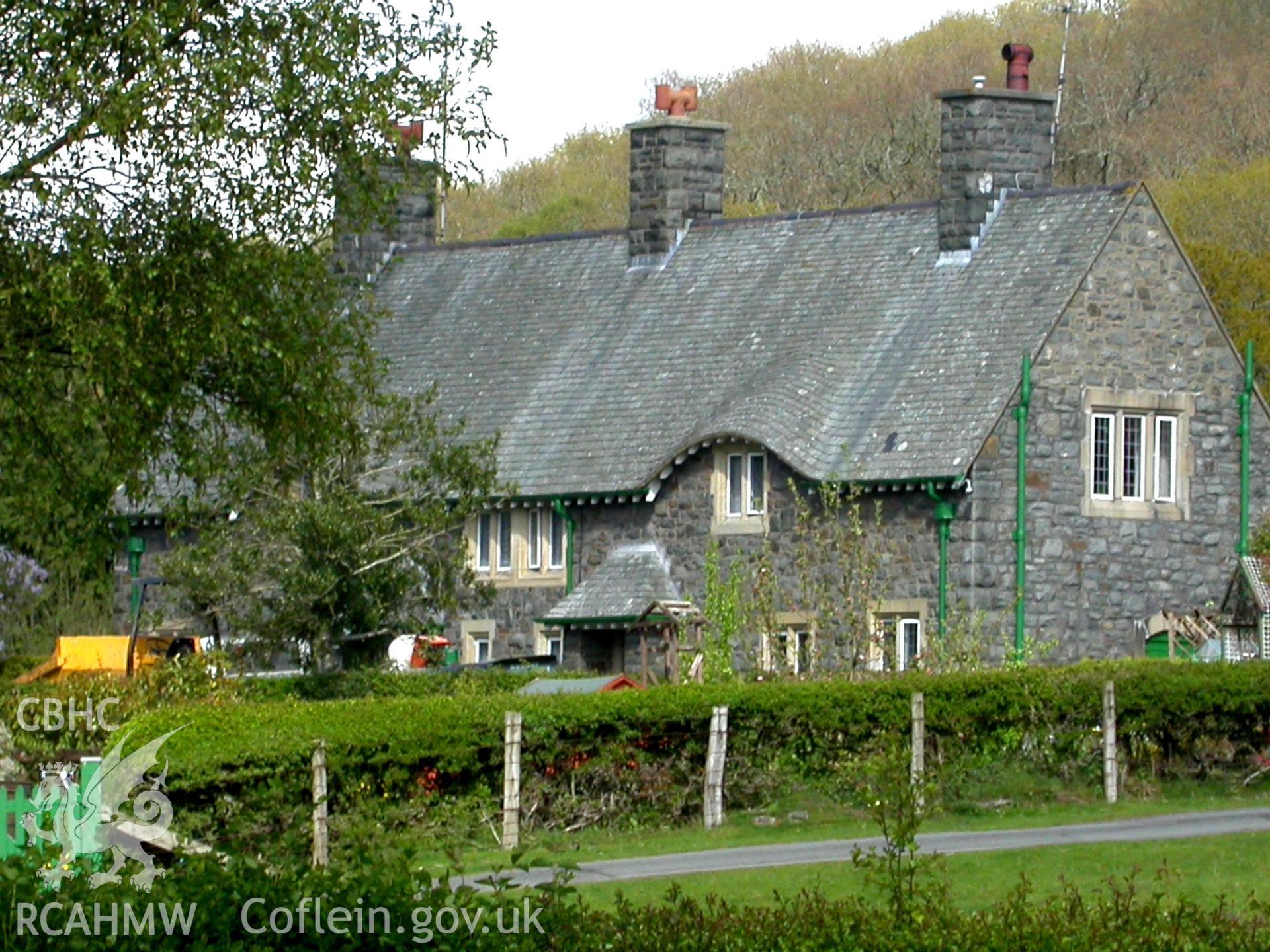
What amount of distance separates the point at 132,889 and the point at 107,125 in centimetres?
950

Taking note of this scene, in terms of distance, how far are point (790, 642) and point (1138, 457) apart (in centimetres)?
957

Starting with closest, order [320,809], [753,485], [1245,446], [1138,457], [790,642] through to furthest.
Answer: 1. [320,809]
2. [790,642]
3. [1138,457]
4. [753,485]
5. [1245,446]

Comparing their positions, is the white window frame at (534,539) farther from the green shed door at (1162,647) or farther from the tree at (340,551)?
the green shed door at (1162,647)

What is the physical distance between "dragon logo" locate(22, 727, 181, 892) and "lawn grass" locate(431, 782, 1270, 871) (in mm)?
2834

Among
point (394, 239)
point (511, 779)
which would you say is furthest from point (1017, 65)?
point (511, 779)

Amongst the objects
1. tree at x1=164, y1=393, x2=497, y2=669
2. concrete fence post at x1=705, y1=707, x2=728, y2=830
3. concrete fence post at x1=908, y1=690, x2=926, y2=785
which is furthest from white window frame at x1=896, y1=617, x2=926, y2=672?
concrete fence post at x1=705, y1=707, x2=728, y2=830

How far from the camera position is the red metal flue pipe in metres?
40.8

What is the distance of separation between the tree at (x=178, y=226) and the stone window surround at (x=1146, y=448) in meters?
15.9

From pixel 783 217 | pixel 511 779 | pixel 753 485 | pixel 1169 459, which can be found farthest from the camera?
pixel 783 217

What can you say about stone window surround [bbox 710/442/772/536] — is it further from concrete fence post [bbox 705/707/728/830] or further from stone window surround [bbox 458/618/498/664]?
concrete fence post [bbox 705/707/728/830]

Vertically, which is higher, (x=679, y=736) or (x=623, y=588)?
(x=623, y=588)

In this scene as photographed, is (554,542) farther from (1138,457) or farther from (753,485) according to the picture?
(1138,457)

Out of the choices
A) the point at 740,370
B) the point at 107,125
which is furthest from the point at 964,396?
the point at 107,125

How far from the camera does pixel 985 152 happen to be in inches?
1571
